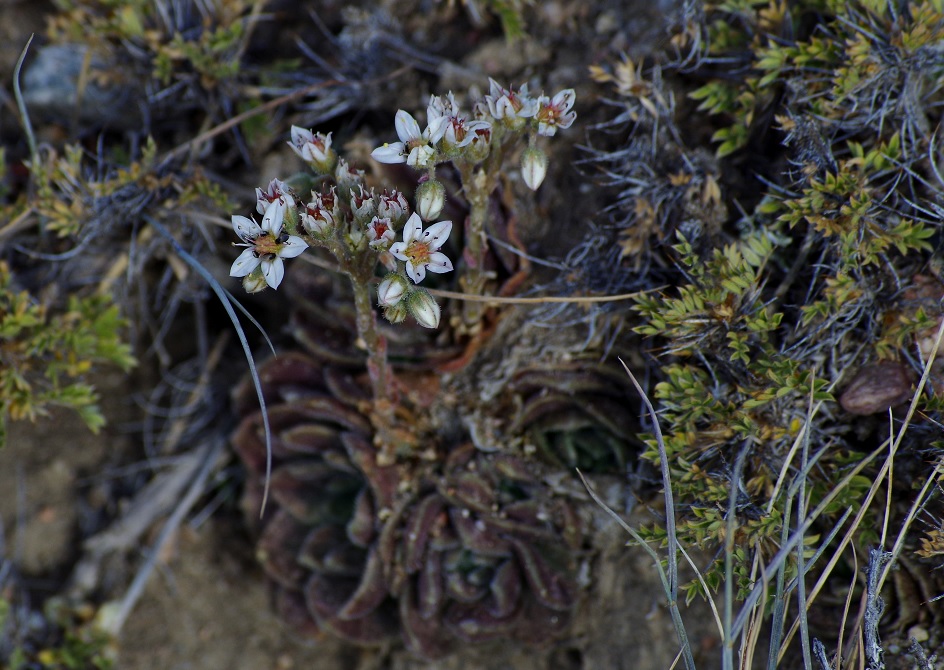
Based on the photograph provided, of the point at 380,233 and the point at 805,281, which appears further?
the point at 805,281

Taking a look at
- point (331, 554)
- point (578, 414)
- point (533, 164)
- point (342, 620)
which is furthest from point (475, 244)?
point (342, 620)

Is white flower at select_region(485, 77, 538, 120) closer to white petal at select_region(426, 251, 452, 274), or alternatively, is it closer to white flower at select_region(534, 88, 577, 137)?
white flower at select_region(534, 88, 577, 137)

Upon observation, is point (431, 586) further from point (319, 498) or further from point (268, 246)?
point (268, 246)

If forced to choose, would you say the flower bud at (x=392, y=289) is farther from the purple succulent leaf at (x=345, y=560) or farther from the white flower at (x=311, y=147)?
the purple succulent leaf at (x=345, y=560)

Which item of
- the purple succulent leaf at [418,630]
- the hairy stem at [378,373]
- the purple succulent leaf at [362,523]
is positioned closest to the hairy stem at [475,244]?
the hairy stem at [378,373]

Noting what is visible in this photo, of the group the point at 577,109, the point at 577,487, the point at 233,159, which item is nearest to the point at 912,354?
the point at 577,487

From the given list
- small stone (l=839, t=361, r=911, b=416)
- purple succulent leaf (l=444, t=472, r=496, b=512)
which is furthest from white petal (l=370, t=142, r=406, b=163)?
small stone (l=839, t=361, r=911, b=416)
